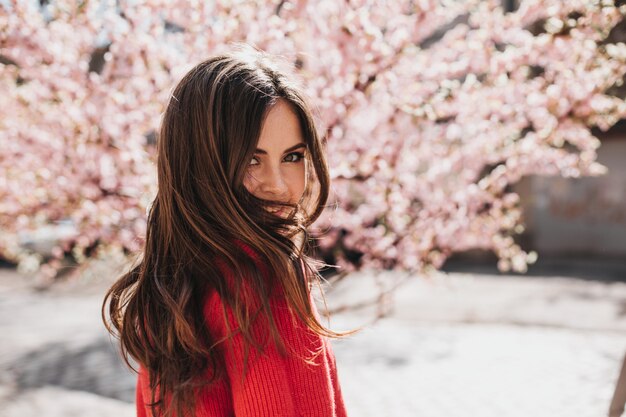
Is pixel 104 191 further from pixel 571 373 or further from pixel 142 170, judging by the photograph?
pixel 571 373

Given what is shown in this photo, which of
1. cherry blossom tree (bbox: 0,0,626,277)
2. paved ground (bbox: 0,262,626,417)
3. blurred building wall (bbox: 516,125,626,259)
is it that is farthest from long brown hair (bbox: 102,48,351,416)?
blurred building wall (bbox: 516,125,626,259)

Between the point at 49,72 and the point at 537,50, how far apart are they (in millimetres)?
3114

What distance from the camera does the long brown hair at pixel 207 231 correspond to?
1102mm

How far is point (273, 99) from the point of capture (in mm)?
1164

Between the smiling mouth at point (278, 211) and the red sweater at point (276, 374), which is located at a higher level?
the smiling mouth at point (278, 211)

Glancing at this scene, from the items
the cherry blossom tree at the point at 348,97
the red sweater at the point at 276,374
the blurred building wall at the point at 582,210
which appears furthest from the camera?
the blurred building wall at the point at 582,210

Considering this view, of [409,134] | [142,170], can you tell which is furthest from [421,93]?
[142,170]

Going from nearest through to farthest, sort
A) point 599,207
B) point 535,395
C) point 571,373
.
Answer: point 535,395 < point 571,373 < point 599,207

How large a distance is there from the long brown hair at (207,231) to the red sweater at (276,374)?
0.08 ft

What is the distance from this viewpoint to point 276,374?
3.35ft

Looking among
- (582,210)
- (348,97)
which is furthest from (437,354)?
(582,210)

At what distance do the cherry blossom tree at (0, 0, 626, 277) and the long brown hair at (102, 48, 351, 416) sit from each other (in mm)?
1880

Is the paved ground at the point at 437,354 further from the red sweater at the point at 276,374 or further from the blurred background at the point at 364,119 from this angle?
the red sweater at the point at 276,374

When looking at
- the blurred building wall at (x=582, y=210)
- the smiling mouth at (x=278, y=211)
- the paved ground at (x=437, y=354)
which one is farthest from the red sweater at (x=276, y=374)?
the blurred building wall at (x=582, y=210)
